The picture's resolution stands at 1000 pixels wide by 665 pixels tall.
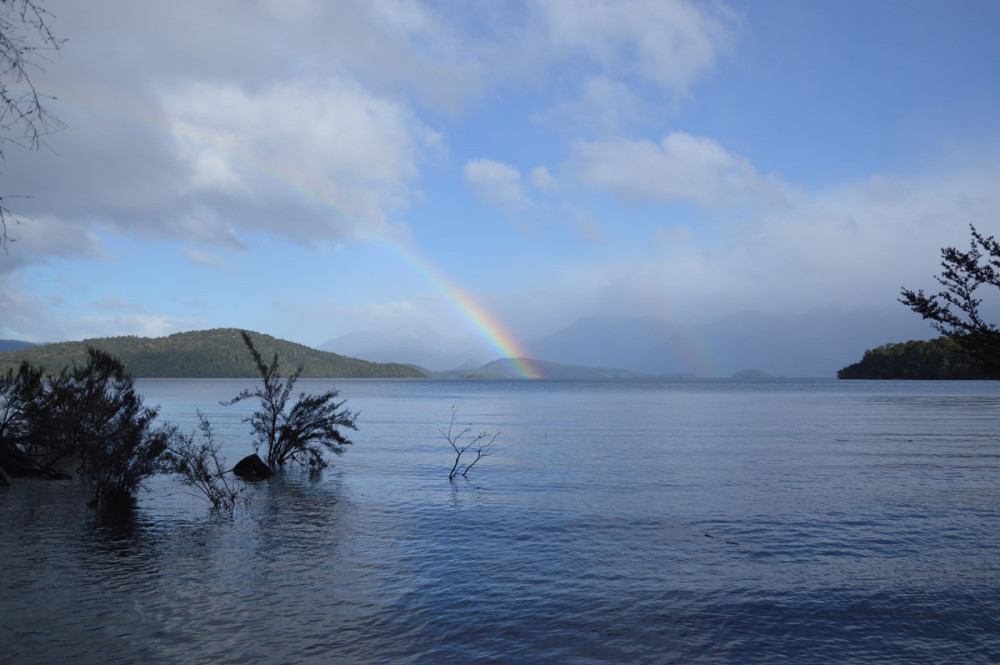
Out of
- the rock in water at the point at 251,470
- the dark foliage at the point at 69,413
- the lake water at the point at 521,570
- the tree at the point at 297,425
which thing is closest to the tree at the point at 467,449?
the lake water at the point at 521,570

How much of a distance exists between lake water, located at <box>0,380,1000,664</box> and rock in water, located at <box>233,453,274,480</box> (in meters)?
1.27

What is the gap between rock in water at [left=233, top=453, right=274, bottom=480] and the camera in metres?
25.1

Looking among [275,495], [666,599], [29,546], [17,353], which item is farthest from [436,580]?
[17,353]

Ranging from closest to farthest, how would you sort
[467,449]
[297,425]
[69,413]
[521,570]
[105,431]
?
1. [521,570]
2. [105,431]
3. [69,413]
4. [297,425]
5. [467,449]

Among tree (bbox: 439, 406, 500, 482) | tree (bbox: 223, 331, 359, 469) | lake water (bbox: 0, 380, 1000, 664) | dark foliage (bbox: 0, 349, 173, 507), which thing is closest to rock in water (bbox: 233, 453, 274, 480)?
lake water (bbox: 0, 380, 1000, 664)

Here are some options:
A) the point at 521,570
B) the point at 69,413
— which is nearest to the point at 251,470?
the point at 69,413

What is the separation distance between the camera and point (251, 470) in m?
25.4

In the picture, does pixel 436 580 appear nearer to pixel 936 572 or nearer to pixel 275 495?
pixel 936 572

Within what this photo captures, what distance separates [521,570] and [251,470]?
55.3ft

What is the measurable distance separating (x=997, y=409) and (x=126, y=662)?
80.6 metres

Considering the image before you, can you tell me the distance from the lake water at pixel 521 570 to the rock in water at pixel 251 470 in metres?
1.27

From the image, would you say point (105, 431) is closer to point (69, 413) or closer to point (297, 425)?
point (69, 413)

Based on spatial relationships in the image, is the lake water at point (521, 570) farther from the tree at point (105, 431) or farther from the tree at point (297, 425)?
the tree at point (297, 425)

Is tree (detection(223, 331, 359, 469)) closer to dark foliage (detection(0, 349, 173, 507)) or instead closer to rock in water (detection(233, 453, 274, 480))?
rock in water (detection(233, 453, 274, 480))
